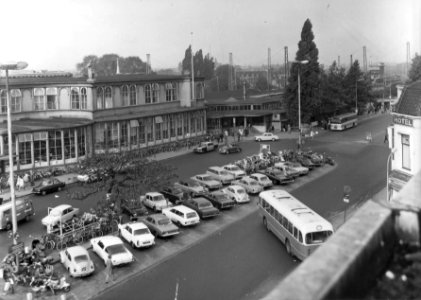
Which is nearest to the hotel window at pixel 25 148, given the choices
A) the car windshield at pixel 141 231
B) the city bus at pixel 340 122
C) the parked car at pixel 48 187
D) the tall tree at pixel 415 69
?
the parked car at pixel 48 187

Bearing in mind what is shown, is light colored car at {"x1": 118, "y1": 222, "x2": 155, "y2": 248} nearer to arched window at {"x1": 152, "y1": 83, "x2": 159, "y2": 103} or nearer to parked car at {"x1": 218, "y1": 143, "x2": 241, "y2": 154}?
parked car at {"x1": 218, "y1": 143, "x2": 241, "y2": 154}

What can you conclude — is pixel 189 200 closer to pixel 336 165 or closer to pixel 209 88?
pixel 336 165

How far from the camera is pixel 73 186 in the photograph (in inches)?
1302

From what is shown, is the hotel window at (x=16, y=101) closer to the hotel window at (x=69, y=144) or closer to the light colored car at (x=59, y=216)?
the hotel window at (x=69, y=144)

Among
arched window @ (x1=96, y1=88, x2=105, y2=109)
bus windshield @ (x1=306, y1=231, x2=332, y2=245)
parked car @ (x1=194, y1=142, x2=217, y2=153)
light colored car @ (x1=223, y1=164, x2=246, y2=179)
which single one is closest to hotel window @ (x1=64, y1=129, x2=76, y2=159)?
arched window @ (x1=96, y1=88, x2=105, y2=109)

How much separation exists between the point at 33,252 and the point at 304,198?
617 inches

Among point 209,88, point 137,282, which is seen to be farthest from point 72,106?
point 209,88

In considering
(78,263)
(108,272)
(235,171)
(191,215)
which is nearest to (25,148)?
(235,171)

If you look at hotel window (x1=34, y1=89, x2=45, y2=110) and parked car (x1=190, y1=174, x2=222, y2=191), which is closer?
parked car (x1=190, y1=174, x2=222, y2=191)

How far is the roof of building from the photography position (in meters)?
→ 19.2

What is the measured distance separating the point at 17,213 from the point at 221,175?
13369 millimetres

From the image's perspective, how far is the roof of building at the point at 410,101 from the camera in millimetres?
19234

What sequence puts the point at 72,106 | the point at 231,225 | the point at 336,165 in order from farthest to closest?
the point at 72,106
the point at 336,165
the point at 231,225

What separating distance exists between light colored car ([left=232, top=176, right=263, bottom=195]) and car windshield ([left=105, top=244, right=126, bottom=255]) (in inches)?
488
